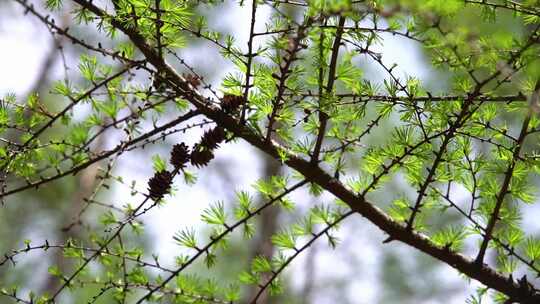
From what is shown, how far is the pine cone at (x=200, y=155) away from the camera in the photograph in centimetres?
93

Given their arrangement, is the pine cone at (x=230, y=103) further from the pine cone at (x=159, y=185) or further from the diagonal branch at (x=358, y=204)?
the pine cone at (x=159, y=185)

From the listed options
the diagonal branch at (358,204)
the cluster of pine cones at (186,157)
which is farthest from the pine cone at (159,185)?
the diagonal branch at (358,204)

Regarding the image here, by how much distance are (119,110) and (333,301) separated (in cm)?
530

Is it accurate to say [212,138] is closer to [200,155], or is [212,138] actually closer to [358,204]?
[200,155]

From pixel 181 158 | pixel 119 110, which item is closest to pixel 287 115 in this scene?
pixel 181 158

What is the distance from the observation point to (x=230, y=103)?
0.89 meters

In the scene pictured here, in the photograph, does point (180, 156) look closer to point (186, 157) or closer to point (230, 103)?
point (186, 157)

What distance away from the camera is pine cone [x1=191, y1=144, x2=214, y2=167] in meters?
0.93

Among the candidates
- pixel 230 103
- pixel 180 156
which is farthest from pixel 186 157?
pixel 230 103

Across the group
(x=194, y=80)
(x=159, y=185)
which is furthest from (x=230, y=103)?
(x=159, y=185)

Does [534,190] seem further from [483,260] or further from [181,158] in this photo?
Result: [181,158]

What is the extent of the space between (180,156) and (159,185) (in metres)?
0.06

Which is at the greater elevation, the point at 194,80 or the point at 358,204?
the point at 194,80

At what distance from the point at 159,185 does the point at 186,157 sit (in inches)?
2.6
